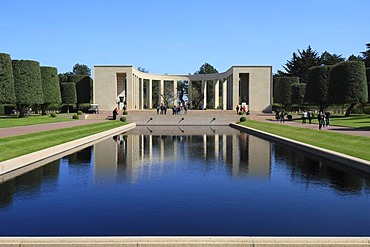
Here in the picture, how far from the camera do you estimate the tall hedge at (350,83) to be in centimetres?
4156

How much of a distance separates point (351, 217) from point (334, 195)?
5.58 feet

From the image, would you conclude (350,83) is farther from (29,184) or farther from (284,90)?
(29,184)

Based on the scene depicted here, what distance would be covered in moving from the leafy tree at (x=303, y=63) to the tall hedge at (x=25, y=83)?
55587mm

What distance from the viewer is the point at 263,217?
21.5 ft

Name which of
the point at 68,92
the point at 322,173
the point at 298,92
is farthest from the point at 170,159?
the point at 298,92

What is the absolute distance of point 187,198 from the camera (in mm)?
7953

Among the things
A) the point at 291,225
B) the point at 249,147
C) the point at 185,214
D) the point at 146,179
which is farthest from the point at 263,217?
the point at 249,147

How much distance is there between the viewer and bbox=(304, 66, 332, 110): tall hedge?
148 feet

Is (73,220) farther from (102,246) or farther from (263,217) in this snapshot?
(263,217)

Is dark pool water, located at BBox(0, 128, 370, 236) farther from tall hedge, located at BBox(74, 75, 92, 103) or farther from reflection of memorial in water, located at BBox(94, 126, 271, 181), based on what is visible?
tall hedge, located at BBox(74, 75, 92, 103)

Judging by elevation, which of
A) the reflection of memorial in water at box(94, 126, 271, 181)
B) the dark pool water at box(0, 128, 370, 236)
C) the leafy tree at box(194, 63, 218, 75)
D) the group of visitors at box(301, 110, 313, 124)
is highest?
the leafy tree at box(194, 63, 218, 75)

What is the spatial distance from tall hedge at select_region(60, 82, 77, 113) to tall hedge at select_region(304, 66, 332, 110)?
33.2 m

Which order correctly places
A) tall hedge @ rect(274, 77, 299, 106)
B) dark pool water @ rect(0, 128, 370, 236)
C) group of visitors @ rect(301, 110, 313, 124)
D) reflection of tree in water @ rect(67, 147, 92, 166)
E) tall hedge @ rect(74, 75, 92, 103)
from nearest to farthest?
dark pool water @ rect(0, 128, 370, 236) < reflection of tree in water @ rect(67, 147, 92, 166) < group of visitors @ rect(301, 110, 313, 124) < tall hedge @ rect(274, 77, 299, 106) < tall hedge @ rect(74, 75, 92, 103)

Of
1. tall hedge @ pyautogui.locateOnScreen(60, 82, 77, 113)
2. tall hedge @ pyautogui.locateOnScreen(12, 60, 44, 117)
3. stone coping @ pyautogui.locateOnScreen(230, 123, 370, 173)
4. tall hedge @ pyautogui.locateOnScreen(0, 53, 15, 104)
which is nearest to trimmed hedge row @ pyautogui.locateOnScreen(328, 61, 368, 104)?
stone coping @ pyautogui.locateOnScreen(230, 123, 370, 173)
